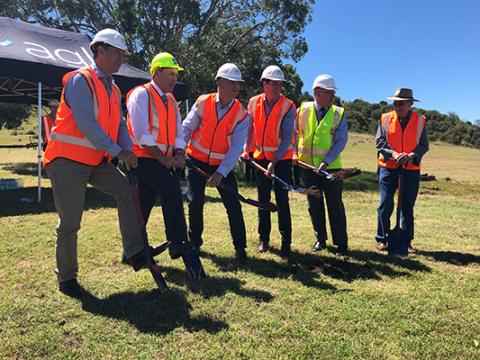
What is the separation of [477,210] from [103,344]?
1002 centimetres

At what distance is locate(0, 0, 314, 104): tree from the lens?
56.0 feet

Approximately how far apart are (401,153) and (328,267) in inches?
77.5

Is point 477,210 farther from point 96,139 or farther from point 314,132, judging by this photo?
point 96,139

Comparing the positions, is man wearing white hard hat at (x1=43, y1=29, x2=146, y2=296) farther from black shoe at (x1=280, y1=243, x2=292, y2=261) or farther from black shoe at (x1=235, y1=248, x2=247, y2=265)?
black shoe at (x1=280, y1=243, x2=292, y2=261)

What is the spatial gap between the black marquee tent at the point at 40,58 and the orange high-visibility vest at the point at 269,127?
508 centimetres

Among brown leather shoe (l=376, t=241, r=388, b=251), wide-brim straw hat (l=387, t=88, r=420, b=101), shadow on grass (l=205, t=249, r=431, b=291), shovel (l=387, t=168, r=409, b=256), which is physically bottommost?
shadow on grass (l=205, t=249, r=431, b=291)

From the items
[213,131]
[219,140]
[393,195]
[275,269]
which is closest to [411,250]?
[393,195]

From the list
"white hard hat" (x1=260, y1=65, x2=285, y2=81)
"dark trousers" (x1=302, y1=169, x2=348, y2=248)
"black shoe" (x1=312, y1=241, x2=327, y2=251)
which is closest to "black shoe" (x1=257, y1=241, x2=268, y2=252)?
"black shoe" (x1=312, y1=241, x2=327, y2=251)

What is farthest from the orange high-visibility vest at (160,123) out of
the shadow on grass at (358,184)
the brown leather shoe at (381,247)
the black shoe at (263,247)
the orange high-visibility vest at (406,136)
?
the shadow on grass at (358,184)

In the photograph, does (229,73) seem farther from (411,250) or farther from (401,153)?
(411,250)

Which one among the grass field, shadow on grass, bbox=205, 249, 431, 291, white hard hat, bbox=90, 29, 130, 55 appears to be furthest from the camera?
shadow on grass, bbox=205, 249, 431, 291

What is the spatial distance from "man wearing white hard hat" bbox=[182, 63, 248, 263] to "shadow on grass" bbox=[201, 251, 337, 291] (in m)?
0.18

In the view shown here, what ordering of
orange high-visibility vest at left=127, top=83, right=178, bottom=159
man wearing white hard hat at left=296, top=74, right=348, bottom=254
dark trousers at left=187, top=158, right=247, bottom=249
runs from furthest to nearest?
man wearing white hard hat at left=296, top=74, right=348, bottom=254 < dark trousers at left=187, top=158, right=247, bottom=249 < orange high-visibility vest at left=127, top=83, right=178, bottom=159

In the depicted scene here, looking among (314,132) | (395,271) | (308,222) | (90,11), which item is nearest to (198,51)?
(90,11)
